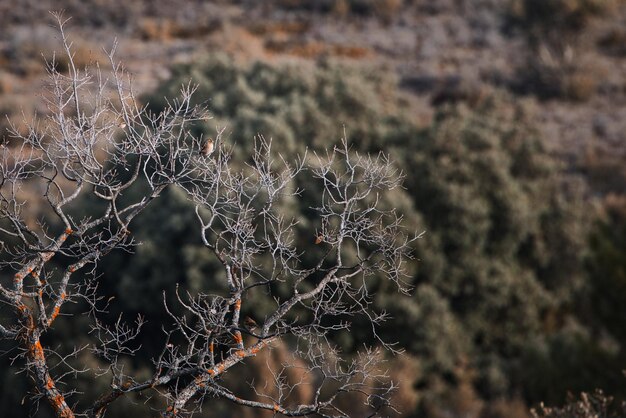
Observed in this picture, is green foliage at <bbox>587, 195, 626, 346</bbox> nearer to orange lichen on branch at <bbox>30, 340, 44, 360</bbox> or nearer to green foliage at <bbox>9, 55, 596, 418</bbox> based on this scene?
green foliage at <bbox>9, 55, 596, 418</bbox>

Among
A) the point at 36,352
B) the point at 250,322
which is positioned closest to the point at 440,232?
the point at 250,322

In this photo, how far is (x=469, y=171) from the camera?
16703mm

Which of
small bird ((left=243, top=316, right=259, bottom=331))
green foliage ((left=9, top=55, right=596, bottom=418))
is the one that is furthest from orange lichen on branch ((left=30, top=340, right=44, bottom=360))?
green foliage ((left=9, top=55, right=596, bottom=418))

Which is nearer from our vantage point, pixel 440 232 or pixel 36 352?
pixel 36 352

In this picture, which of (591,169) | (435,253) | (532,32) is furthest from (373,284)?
(532,32)

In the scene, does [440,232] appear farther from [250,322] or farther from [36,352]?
[36,352]

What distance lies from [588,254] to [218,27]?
66.6 ft

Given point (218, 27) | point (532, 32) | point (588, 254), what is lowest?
point (218, 27)

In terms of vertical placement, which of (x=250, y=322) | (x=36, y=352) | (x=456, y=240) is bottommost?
(x=456, y=240)

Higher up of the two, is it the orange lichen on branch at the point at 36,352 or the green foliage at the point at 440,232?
the orange lichen on branch at the point at 36,352

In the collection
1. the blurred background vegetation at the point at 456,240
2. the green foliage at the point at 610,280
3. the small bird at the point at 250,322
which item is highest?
the small bird at the point at 250,322

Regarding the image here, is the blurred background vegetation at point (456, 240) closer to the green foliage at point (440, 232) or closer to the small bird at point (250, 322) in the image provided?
the green foliage at point (440, 232)

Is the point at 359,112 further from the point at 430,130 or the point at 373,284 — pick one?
the point at 373,284

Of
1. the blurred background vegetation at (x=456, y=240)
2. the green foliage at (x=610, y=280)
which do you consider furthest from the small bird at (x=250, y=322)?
the green foliage at (x=610, y=280)
